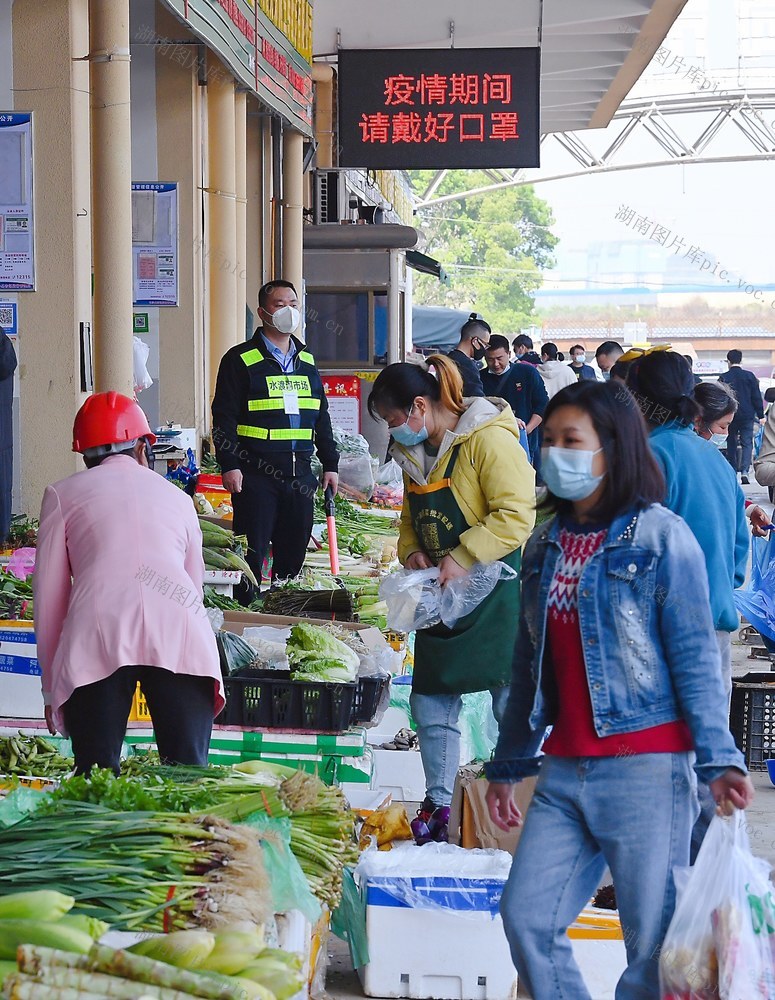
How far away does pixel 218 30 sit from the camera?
10.7m

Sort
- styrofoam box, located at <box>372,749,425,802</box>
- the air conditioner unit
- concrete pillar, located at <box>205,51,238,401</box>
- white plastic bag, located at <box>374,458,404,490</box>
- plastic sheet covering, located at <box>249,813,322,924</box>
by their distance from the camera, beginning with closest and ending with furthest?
plastic sheet covering, located at <box>249,813,322,924</box> → styrofoam box, located at <box>372,749,425,802</box> → concrete pillar, located at <box>205,51,238,401</box> → white plastic bag, located at <box>374,458,404,490</box> → the air conditioner unit

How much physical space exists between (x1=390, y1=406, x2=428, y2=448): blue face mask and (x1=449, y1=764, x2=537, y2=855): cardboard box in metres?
1.29

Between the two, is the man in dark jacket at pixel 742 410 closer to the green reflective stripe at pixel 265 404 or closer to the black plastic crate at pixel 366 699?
the green reflective stripe at pixel 265 404

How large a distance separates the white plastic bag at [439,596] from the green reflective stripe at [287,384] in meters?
2.93

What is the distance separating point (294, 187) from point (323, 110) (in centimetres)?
692

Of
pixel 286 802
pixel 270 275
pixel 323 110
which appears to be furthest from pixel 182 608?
pixel 323 110

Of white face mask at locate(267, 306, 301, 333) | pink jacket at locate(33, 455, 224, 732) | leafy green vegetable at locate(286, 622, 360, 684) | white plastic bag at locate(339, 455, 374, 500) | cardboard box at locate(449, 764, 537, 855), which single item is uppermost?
white face mask at locate(267, 306, 301, 333)

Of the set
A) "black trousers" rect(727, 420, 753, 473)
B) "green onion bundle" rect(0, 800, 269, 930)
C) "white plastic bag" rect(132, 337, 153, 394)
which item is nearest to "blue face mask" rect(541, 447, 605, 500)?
"green onion bundle" rect(0, 800, 269, 930)

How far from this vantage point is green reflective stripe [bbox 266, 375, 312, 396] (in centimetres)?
809

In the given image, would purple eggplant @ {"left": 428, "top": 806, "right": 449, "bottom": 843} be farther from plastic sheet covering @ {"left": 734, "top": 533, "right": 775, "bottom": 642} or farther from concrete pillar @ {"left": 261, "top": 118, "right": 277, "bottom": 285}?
concrete pillar @ {"left": 261, "top": 118, "right": 277, "bottom": 285}

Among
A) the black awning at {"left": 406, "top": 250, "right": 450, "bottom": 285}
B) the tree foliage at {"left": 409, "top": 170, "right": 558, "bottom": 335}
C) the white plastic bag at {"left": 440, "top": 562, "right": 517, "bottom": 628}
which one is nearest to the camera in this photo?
the white plastic bag at {"left": 440, "top": 562, "right": 517, "bottom": 628}

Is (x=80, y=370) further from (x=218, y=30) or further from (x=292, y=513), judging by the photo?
(x=218, y=30)

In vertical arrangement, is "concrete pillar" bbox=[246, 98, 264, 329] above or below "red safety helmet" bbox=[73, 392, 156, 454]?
above

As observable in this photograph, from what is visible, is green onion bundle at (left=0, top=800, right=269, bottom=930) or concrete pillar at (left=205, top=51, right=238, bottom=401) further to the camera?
concrete pillar at (left=205, top=51, right=238, bottom=401)
